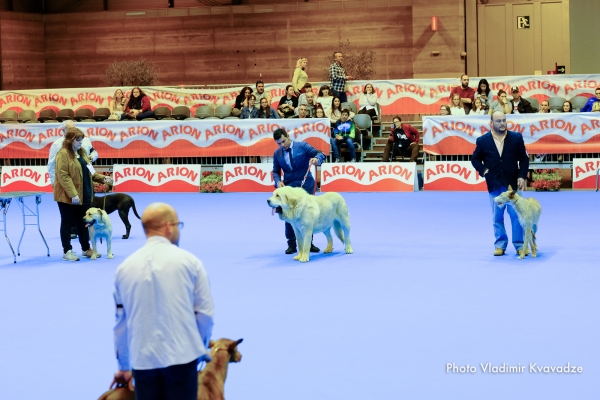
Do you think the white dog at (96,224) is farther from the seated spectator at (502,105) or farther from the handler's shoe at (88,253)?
the seated spectator at (502,105)

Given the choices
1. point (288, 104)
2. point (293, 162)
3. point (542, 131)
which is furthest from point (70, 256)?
point (542, 131)

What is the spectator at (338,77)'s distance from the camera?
22.0 meters

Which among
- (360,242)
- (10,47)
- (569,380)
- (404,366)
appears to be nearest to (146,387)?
(404,366)

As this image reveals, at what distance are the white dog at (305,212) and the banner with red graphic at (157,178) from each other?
32.2ft

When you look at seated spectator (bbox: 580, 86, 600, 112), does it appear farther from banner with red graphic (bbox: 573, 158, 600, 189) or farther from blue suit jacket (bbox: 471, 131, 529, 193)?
blue suit jacket (bbox: 471, 131, 529, 193)

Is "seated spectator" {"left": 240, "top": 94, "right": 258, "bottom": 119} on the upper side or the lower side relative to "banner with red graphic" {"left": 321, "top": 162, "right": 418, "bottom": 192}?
upper

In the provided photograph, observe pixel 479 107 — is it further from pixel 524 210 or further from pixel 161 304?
pixel 161 304

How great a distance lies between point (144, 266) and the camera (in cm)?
378

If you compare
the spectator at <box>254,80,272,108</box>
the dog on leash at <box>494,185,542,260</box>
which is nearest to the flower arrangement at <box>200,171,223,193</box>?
the spectator at <box>254,80,272,108</box>

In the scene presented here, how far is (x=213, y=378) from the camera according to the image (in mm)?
4184

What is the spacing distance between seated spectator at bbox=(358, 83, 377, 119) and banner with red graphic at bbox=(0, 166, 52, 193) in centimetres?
836

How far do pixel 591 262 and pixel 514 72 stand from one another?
59.1 feet

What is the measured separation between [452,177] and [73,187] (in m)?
10.6

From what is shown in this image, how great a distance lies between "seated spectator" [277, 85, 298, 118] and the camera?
843 inches
